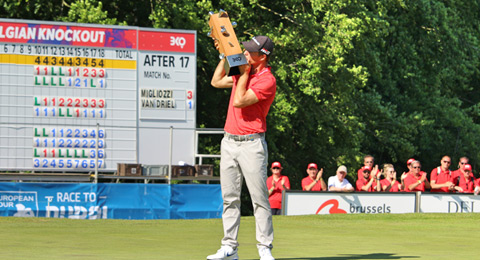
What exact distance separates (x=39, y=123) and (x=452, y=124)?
19138 millimetres

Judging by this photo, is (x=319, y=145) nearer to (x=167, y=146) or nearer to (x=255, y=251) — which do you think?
(x=167, y=146)

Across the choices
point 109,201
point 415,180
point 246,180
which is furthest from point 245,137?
point 109,201

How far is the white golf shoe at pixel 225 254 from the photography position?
24.4 feet

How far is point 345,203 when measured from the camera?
18.3m

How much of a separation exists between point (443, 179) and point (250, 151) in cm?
1342

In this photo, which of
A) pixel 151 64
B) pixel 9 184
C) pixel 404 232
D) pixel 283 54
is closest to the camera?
pixel 404 232

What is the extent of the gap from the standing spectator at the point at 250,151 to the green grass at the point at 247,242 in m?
0.33

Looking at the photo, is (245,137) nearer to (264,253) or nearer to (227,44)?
(227,44)

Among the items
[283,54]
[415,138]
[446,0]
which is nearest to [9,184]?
[283,54]

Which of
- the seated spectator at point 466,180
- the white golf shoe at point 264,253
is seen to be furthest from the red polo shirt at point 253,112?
the seated spectator at point 466,180

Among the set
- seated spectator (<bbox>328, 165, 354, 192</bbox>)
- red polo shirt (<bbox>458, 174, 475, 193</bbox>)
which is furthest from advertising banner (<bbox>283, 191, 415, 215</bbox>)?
red polo shirt (<bbox>458, 174, 475, 193</bbox>)

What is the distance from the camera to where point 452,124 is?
114 ft

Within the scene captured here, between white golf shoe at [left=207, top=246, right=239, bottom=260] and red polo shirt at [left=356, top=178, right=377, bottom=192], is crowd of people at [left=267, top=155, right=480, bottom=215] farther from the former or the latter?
white golf shoe at [left=207, top=246, right=239, bottom=260]

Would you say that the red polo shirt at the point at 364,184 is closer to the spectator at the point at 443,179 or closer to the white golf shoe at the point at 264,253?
the spectator at the point at 443,179
